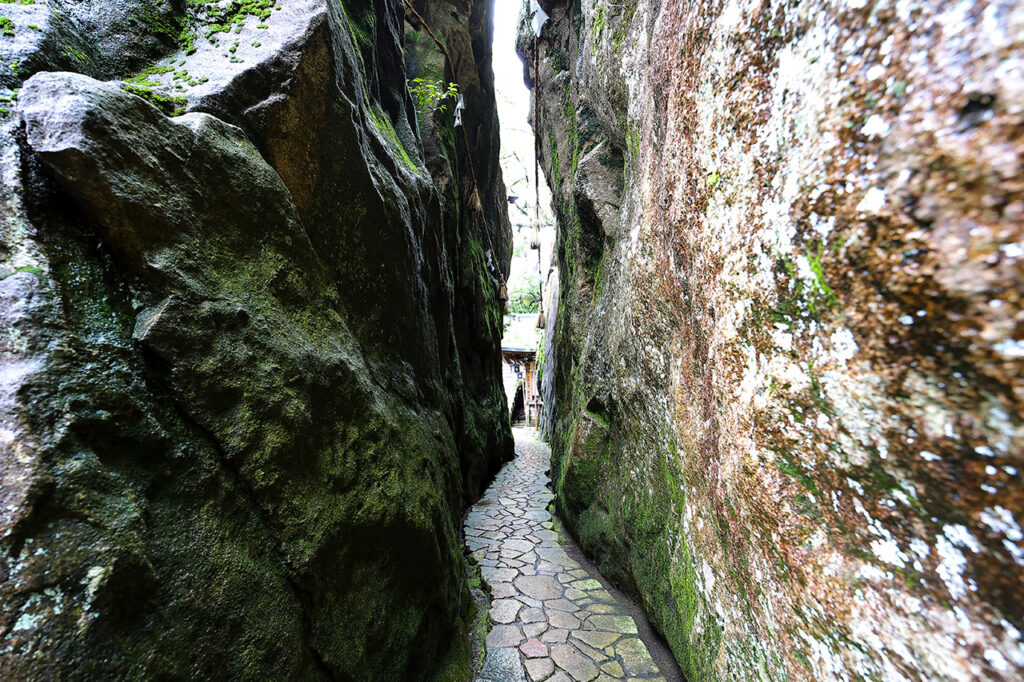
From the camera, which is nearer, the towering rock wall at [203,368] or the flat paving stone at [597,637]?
the towering rock wall at [203,368]

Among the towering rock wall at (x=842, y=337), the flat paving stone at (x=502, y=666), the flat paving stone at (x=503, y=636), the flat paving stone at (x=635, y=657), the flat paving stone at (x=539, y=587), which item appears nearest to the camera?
the towering rock wall at (x=842, y=337)

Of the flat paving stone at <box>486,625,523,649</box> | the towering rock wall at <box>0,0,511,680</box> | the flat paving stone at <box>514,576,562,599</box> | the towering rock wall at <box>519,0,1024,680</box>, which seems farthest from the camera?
the flat paving stone at <box>514,576,562,599</box>

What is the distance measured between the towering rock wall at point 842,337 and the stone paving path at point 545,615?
0.63m

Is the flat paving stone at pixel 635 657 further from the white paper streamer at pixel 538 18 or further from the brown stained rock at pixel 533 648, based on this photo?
the white paper streamer at pixel 538 18

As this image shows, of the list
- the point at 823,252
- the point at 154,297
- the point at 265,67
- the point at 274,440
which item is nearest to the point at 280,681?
the point at 274,440

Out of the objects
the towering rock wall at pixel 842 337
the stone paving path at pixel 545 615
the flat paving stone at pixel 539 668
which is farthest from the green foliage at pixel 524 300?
the flat paving stone at pixel 539 668

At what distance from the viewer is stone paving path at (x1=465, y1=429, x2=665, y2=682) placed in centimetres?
354

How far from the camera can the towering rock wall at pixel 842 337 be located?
1.11 meters

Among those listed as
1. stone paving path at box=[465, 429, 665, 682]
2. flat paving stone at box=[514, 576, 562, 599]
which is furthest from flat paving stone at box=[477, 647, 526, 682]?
flat paving stone at box=[514, 576, 562, 599]

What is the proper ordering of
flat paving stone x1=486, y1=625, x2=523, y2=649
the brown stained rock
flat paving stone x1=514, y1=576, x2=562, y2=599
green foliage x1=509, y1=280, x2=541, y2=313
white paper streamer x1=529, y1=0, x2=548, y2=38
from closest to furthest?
the brown stained rock
flat paving stone x1=486, y1=625, x2=523, y2=649
flat paving stone x1=514, y1=576, x2=562, y2=599
white paper streamer x1=529, y1=0, x2=548, y2=38
green foliage x1=509, y1=280, x2=541, y2=313

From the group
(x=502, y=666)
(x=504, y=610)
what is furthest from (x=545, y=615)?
(x=502, y=666)

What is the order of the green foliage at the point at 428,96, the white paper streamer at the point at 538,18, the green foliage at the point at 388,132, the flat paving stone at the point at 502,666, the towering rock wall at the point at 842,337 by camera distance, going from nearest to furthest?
the towering rock wall at the point at 842,337
the flat paving stone at the point at 502,666
the green foliage at the point at 388,132
the green foliage at the point at 428,96
the white paper streamer at the point at 538,18

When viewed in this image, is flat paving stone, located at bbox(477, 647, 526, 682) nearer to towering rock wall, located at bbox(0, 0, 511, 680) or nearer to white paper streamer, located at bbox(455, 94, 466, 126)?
towering rock wall, located at bbox(0, 0, 511, 680)

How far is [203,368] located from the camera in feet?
6.48
